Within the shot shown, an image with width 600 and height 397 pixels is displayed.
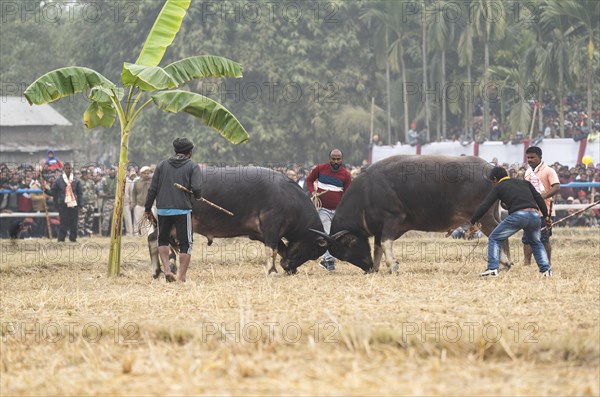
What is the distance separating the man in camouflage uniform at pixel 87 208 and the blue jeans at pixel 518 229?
46.6 feet

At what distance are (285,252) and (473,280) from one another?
390 cm

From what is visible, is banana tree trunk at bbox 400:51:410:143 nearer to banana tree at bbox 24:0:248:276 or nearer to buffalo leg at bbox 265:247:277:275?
banana tree at bbox 24:0:248:276

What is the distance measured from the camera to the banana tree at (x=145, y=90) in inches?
657

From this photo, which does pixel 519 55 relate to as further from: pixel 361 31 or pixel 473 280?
pixel 473 280

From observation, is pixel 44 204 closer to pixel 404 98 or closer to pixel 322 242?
pixel 322 242

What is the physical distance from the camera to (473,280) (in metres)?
14.4

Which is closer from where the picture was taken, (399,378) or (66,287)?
(399,378)

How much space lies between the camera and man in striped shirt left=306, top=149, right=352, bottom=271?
18.2m

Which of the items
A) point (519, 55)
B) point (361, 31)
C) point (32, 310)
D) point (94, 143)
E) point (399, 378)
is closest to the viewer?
point (399, 378)

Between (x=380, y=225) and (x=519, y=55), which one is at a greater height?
(x=519, y=55)

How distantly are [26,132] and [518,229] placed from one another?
42.5 metres

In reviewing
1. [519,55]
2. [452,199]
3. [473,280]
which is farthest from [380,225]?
[519,55]

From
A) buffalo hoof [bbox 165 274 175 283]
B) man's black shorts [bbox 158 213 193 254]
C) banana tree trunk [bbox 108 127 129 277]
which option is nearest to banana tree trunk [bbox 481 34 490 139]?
banana tree trunk [bbox 108 127 129 277]

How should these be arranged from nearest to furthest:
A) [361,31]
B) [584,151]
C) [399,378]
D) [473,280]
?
[399,378] → [473,280] → [584,151] → [361,31]
